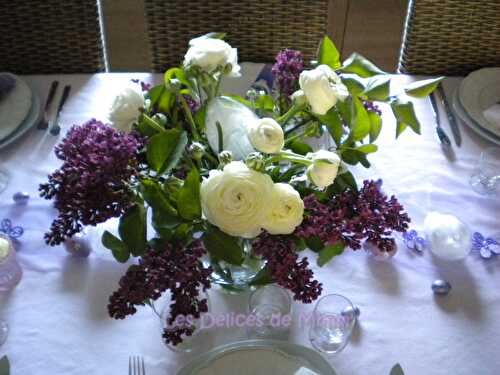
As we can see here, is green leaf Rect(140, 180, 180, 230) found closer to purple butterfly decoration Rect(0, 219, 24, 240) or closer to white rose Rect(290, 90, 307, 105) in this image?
white rose Rect(290, 90, 307, 105)

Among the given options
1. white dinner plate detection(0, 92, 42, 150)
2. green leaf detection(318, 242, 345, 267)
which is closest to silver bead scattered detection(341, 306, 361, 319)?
green leaf detection(318, 242, 345, 267)

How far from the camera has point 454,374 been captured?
2.39 ft

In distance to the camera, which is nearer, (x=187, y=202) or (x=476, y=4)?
(x=187, y=202)

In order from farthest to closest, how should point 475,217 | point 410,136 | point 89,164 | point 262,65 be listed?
point 262,65 → point 410,136 → point 475,217 → point 89,164

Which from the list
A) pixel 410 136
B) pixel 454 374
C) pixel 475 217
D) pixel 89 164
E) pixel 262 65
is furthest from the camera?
pixel 262 65

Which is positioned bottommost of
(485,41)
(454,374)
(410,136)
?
(454,374)

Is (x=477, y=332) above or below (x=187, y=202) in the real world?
below

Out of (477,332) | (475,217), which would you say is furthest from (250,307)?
(475,217)

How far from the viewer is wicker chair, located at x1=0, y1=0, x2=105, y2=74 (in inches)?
48.2

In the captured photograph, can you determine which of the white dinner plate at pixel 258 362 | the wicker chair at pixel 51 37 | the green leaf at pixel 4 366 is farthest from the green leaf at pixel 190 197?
the wicker chair at pixel 51 37

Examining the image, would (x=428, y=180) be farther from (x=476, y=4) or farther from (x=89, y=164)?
(x=89, y=164)

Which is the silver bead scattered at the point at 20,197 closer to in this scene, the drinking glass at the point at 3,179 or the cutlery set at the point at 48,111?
the drinking glass at the point at 3,179

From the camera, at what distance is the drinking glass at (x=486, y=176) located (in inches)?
38.1

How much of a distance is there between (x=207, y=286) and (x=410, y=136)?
68 cm
